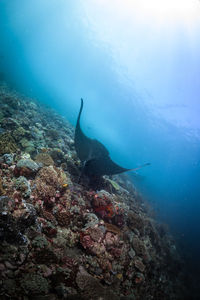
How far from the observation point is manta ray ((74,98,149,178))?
5812mm

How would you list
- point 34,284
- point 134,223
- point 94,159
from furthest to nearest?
point 134,223, point 94,159, point 34,284

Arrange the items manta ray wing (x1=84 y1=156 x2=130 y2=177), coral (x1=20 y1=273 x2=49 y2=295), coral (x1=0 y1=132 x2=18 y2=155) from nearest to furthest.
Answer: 1. coral (x1=20 y1=273 x2=49 y2=295)
2. coral (x1=0 y1=132 x2=18 y2=155)
3. manta ray wing (x1=84 y1=156 x2=130 y2=177)

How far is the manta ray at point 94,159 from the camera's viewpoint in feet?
19.1

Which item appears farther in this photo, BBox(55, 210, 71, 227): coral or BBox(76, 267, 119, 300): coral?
BBox(55, 210, 71, 227): coral

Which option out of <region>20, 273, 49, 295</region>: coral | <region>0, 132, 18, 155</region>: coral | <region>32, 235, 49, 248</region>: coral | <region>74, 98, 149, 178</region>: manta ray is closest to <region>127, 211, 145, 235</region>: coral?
<region>74, 98, 149, 178</region>: manta ray

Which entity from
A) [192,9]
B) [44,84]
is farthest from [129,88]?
[44,84]

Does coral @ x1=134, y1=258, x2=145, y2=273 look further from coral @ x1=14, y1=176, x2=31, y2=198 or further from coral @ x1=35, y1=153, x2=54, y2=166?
coral @ x1=35, y1=153, x2=54, y2=166

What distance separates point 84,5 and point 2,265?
49.0 meters

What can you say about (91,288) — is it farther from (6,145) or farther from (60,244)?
(6,145)

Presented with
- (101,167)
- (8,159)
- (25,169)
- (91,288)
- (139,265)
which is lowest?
(139,265)

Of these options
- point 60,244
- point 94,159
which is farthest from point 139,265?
point 94,159

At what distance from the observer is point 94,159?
5.59 meters

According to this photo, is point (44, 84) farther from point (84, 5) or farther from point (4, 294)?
point (4, 294)

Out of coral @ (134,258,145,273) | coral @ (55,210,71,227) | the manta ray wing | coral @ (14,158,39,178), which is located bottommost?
coral @ (134,258,145,273)
